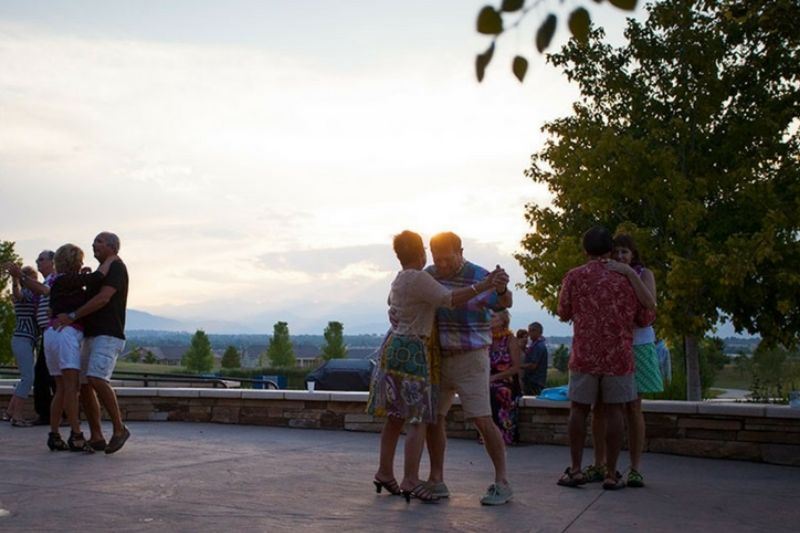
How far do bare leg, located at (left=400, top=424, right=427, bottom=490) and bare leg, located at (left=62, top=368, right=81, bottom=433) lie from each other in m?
3.51

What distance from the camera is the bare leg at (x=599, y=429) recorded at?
24.1 ft

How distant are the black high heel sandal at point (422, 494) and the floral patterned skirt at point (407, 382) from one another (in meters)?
0.41

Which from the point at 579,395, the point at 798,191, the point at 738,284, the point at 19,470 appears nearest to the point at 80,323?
the point at 19,470

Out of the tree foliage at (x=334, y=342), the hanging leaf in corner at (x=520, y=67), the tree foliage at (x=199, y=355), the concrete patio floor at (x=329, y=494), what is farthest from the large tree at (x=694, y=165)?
the tree foliage at (x=199, y=355)

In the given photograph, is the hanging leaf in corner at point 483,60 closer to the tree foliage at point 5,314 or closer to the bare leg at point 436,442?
the bare leg at point 436,442

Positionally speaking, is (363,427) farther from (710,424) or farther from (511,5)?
(511,5)

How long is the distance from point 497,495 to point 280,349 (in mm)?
103222

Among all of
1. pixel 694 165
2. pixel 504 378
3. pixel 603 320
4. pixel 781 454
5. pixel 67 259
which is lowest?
pixel 781 454

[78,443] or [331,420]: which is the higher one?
[331,420]

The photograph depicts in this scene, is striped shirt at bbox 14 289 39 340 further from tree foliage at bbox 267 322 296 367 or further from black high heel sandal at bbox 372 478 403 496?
tree foliage at bbox 267 322 296 367

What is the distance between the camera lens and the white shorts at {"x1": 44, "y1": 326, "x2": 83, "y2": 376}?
8.91 meters

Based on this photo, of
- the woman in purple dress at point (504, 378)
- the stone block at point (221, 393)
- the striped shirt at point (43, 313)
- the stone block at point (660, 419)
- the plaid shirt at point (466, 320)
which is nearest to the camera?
the plaid shirt at point (466, 320)

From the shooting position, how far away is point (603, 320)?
716 centimetres

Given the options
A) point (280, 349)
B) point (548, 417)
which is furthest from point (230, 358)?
point (548, 417)
